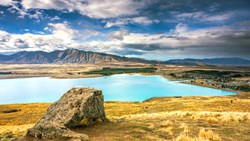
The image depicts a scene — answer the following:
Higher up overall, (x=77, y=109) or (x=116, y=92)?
(x=77, y=109)

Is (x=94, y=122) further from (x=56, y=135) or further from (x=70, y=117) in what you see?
(x=56, y=135)

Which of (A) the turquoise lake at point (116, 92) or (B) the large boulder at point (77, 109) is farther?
(A) the turquoise lake at point (116, 92)

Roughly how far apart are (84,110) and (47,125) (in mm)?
4615

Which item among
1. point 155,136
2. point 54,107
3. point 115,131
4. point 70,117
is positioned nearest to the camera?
point 155,136

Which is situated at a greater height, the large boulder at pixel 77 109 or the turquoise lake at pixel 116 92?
the large boulder at pixel 77 109

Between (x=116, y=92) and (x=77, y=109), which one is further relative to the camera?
(x=116, y=92)

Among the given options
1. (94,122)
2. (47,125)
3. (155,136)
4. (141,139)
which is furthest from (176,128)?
(47,125)

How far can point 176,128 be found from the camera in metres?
16.7

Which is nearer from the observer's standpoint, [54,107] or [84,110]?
[84,110]

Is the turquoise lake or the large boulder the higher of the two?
the large boulder

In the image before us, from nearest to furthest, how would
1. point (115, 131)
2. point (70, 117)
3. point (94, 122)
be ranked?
point (115, 131)
point (70, 117)
point (94, 122)

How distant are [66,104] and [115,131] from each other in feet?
17.7

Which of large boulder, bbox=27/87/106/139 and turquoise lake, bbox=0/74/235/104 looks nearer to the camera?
large boulder, bbox=27/87/106/139

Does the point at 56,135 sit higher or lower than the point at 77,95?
lower
